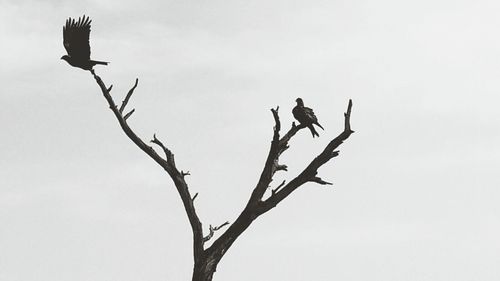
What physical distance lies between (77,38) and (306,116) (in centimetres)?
406

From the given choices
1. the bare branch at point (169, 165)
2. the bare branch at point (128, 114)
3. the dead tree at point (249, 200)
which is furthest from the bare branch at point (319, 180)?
the bare branch at point (128, 114)

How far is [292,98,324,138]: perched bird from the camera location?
1474 centimetres

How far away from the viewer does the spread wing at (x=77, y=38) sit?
1462 centimetres

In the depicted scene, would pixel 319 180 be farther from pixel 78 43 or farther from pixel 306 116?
pixel 78 43

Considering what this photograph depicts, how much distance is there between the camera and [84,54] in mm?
14844

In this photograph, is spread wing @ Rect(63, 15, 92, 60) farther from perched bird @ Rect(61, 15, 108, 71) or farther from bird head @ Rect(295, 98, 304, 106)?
bird head @ Rect(295, 98, 304, 106)

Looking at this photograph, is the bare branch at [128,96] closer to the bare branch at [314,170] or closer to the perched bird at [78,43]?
the perched bird at [78,43]

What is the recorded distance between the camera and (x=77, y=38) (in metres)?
14.7

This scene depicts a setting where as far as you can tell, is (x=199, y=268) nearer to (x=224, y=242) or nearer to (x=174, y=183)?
(x=224, y=242)

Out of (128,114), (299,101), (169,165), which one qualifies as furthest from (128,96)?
(299,101)

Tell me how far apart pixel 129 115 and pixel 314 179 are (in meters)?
Answer: 3.46

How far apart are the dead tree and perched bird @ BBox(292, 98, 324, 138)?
168 millimetres

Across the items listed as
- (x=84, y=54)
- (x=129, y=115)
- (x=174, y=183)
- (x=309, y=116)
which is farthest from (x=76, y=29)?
(x=309, y=116)

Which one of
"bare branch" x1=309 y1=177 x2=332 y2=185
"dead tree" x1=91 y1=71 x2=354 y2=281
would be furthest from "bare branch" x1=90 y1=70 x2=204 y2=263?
"bare branch" x1=309 y1=177 x2=332 y2=185
